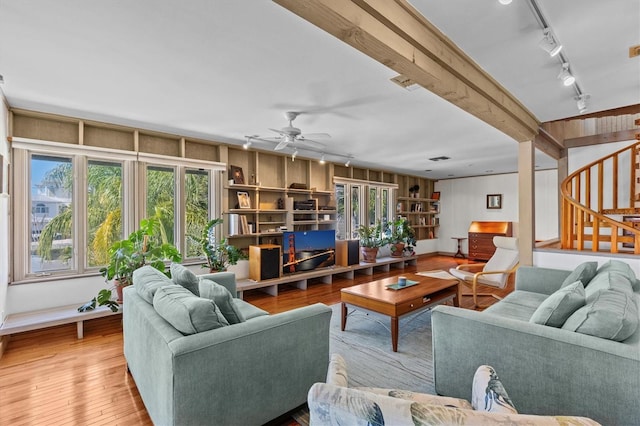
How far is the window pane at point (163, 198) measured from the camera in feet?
14.3

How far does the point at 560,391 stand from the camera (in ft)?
5.11

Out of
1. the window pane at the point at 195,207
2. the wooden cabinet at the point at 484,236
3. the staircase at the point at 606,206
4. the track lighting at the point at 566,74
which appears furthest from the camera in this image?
the wooden cabinet at the point at 484,236

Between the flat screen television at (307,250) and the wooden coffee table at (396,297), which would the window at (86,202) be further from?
the wooden coffee table at (396,297)

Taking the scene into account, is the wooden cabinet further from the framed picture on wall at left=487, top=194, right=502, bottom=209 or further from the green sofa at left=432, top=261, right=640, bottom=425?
the green sofa at left=432, top=261, right=640, bottom=425

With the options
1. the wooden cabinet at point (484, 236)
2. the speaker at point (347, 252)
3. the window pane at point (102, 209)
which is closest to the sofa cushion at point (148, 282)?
the window pane at point (102, 209)

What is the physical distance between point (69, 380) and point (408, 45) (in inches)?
142

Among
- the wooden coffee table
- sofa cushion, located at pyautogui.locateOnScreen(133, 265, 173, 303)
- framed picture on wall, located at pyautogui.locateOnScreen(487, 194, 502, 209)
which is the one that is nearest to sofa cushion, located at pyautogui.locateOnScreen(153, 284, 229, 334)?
sofa cushion, located at pyautogui.locateOnScreen(133, 265, 173, 303)

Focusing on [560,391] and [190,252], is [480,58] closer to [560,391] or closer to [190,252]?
[560,391]

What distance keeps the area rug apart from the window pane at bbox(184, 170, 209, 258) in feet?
8.28

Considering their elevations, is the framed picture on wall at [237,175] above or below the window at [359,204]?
above

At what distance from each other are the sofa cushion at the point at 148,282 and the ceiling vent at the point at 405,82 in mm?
2465

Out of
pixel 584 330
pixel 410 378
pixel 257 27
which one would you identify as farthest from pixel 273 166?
pixel 584 330

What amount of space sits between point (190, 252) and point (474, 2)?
4.59 meters

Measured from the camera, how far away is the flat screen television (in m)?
5.43
